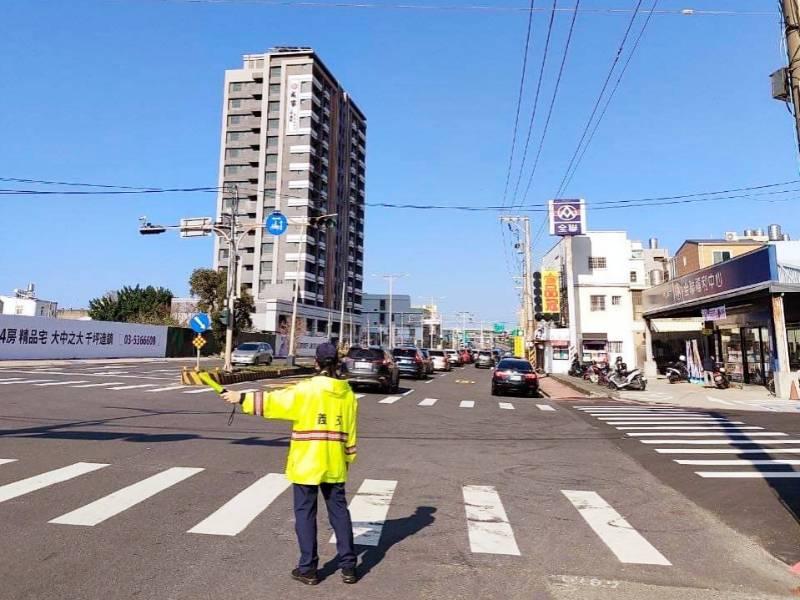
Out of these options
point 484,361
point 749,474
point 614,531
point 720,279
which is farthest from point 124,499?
point 484,361

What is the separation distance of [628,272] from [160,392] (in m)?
39.8

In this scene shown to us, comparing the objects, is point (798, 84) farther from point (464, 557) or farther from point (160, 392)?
point (160, 392)

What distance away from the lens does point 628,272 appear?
1887 inches

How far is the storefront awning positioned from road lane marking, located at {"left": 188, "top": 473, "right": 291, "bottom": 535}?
36721 millimetres

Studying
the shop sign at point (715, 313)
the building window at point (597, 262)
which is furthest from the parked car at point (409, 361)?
the building window at point (597, 262)

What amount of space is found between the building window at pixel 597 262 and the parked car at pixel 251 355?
27.5 meters

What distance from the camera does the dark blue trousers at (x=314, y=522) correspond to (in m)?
4.16

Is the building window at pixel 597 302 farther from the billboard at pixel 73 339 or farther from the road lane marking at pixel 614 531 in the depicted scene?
the road lane marking at pixel 614 531

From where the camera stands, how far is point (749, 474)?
333 inches

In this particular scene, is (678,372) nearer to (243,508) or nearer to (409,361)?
(409,361)

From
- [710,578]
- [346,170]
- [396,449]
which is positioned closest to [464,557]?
[710,578]

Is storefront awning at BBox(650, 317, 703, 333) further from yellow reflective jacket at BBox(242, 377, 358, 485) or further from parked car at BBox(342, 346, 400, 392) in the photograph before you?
yellow reflective jacket at BBox(242, 377, 358, 485)

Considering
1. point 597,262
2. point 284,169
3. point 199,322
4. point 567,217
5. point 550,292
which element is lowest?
point 199,322

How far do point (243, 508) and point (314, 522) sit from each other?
6.97ft
